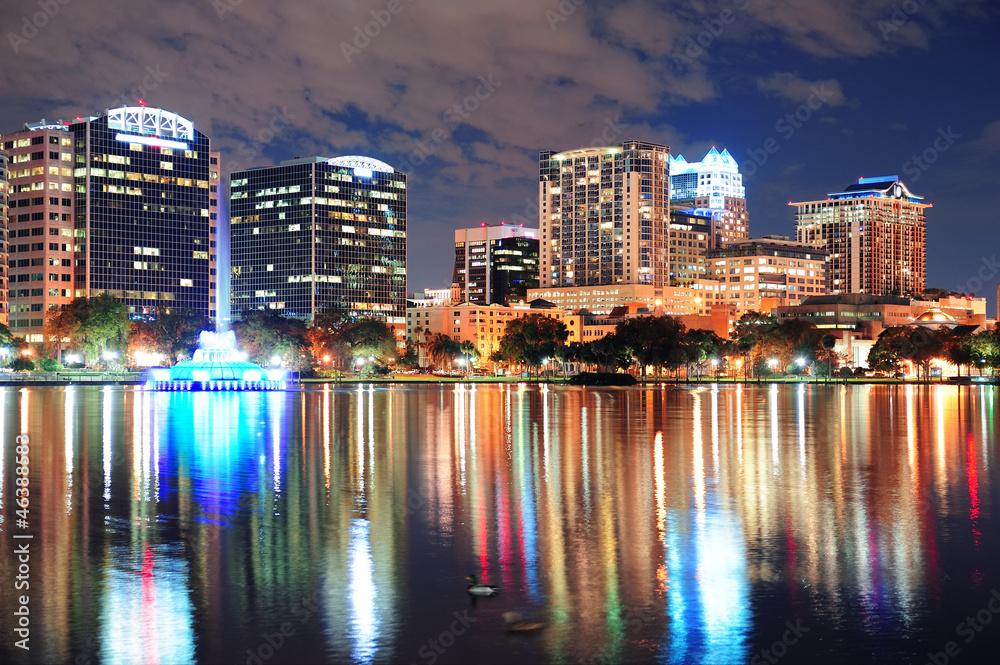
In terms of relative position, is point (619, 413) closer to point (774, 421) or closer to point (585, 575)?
point (774, 421)

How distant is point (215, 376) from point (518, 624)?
418 ft

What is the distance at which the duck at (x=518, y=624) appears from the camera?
17.6 meters

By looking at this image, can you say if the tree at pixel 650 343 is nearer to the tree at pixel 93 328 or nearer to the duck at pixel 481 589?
the tree at pixel 93 328

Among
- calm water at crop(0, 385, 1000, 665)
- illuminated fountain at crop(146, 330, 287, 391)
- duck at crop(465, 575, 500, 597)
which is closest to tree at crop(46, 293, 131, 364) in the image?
illuminated fountain at crop(146, 330, 287, 391)

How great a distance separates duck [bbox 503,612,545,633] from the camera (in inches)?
693

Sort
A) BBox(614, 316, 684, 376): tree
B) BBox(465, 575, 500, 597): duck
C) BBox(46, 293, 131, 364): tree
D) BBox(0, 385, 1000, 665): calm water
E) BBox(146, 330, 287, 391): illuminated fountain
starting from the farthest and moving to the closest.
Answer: BBox(614, 316, 684, 376): tree < BBox(46, 293, 131, 364): tree < BBox(146, 330, 287, 391): illuminated fountain < BBox(465, 575, 500, 597): duck < BBox(0, 385, 1000, 665): calm water

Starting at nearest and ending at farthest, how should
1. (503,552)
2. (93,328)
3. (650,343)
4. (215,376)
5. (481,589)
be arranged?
(481,589), (503,552), (215,376), (93,328), (650,343)

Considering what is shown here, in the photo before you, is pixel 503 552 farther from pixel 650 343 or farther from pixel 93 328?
pixel 93 328

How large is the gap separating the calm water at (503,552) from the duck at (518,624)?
0.19 m

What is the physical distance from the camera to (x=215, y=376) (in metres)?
139

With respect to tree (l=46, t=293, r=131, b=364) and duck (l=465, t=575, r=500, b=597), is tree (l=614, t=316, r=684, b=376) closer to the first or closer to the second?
tree (l=46, t=293, r=131, b=364)

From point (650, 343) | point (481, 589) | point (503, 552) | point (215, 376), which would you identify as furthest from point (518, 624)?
point (650, 343)

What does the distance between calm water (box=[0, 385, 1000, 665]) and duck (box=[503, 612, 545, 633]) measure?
0.61ft

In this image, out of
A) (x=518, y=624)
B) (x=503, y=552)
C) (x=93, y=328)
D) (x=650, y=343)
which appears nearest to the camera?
(x=518, y=624)
